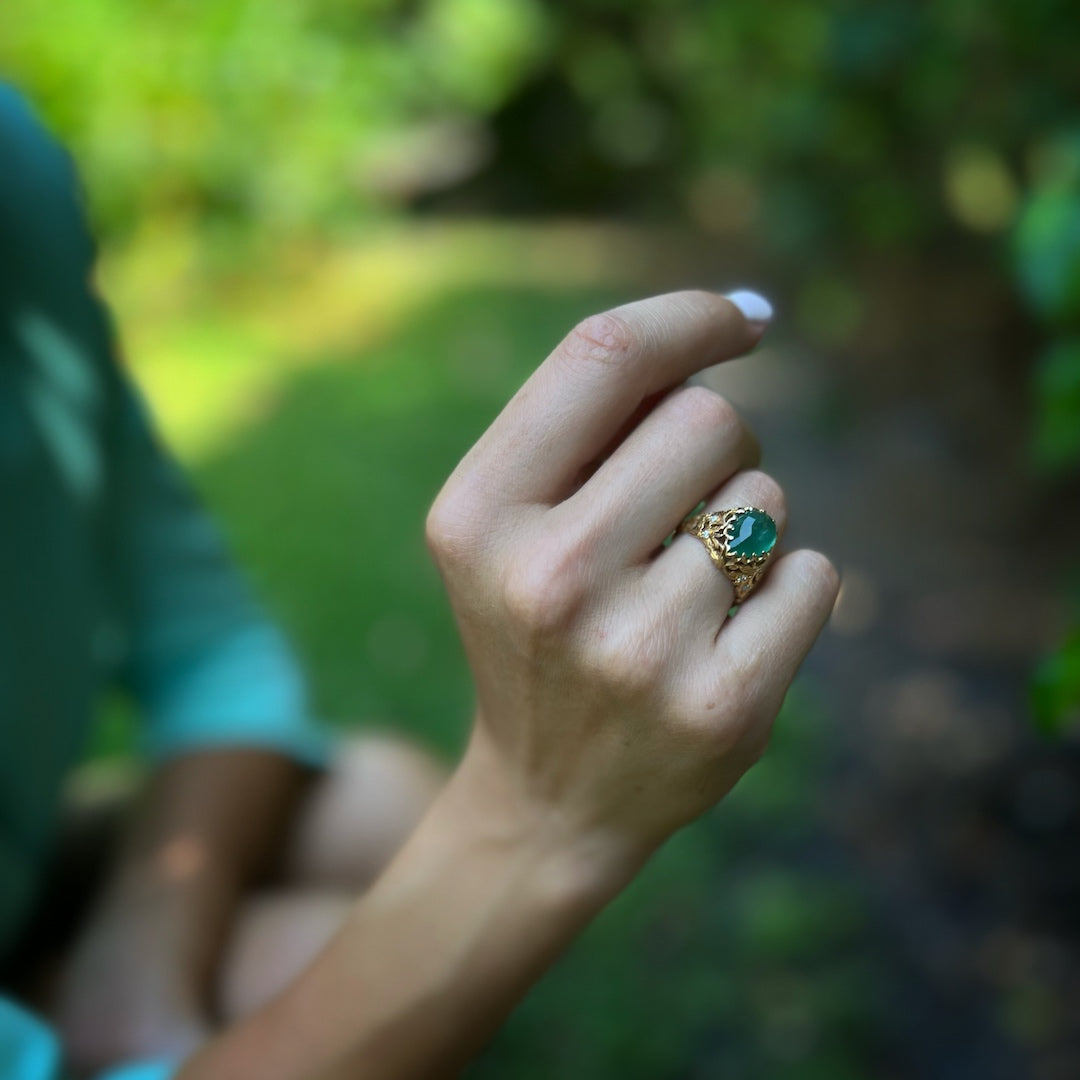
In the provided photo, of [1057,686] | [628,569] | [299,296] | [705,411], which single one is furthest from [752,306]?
[299,296]

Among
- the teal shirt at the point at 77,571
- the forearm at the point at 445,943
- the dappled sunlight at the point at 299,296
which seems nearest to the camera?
the forearm at the point at 445,943

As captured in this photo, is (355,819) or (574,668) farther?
(355,819)

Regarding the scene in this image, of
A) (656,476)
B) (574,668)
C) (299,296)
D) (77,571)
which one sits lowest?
(299,296)

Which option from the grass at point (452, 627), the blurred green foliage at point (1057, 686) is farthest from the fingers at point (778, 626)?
the grass at point (452, 627)

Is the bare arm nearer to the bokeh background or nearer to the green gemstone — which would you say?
the green gemstone

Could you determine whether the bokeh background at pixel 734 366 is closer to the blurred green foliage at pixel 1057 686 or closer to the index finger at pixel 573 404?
the blurred green foliage at pixel 1057 686

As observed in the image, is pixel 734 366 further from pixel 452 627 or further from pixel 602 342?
pixel 602 342

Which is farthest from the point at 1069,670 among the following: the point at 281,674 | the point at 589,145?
the point at 589,145
